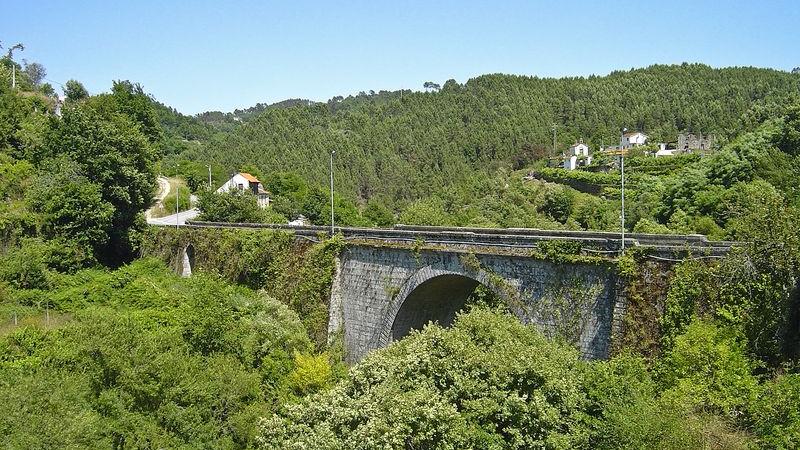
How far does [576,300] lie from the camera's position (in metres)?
17.4

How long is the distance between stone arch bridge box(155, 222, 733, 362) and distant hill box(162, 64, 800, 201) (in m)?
59.1

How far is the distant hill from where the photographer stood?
92500 mm

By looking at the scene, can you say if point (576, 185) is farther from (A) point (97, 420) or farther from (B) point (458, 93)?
(A) point (97, 420)

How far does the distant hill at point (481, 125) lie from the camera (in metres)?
92.5

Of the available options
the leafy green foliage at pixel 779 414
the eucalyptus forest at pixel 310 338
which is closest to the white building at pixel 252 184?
the eucalyptus forest at pixel 310 338

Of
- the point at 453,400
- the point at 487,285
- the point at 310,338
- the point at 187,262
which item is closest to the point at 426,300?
the point at 487,285

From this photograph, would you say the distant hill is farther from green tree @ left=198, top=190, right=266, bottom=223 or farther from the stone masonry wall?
the stone masonry wall

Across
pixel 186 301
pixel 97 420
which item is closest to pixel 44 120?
pixel 186 301

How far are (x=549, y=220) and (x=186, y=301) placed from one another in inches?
1529

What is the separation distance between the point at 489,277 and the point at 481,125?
93.3 metres

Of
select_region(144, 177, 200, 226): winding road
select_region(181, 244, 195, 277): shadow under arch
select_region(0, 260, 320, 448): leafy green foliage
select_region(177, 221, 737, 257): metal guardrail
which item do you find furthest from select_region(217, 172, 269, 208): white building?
select_region(177, 221, 737, 257): metal guardrail

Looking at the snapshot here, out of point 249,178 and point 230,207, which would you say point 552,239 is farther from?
point 249,178

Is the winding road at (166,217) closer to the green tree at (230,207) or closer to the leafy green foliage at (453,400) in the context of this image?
the green tree at (230,207)

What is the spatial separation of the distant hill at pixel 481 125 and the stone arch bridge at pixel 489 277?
59.1m
